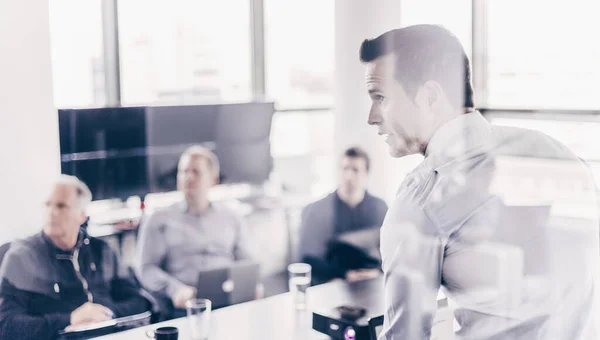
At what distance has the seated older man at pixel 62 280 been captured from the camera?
90.8 inches

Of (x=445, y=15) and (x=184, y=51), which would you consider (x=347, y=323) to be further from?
Result: (x=184, y=51)

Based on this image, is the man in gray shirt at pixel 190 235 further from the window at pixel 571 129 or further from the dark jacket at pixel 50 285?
the window at pixel 571 129

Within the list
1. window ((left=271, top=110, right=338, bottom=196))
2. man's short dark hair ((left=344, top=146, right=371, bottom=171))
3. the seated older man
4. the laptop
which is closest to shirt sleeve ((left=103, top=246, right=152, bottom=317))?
the seated older man

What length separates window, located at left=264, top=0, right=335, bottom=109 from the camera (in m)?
3.87

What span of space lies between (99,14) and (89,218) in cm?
128

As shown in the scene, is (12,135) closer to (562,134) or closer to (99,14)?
(99,14)

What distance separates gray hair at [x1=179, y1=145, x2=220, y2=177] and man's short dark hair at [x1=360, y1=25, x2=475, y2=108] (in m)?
1.65

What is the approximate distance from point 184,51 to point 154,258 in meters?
1.50

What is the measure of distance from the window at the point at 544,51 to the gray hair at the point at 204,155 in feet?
5.12

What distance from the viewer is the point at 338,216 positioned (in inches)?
130

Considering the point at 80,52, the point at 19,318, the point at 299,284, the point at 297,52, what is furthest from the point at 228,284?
the point at 297,52

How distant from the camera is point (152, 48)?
12.5ft

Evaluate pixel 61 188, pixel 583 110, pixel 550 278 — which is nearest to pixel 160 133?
pixel 61 188

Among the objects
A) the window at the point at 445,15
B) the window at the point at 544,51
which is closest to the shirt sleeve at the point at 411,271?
the window at the point at 445,15
